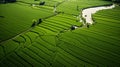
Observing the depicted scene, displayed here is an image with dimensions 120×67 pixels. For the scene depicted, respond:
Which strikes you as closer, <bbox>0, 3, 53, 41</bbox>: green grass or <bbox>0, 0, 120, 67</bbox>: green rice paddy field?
<bbox>0, 0, 120, 67</bbox>: green rice paddy field

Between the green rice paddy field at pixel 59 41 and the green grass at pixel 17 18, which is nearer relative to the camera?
the green rice paddy field at pixel 59 41

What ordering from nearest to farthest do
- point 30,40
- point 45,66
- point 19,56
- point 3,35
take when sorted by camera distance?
point 45,66 < point 19,56 < point 30,40 < point 3,35

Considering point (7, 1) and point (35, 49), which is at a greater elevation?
point (7, 1)

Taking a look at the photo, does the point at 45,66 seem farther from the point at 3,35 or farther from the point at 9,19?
the point at 9,19

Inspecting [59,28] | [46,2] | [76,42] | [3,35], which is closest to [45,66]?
[76,42]

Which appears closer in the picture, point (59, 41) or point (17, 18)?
point (59, 41)

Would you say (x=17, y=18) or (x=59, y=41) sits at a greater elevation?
(x=17, y=18)

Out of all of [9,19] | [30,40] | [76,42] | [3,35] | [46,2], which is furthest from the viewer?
[46,2]

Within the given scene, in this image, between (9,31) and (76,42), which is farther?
(9,31)
